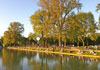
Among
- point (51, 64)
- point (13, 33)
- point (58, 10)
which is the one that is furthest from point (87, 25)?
point (13, 33)

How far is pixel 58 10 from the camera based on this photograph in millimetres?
36000

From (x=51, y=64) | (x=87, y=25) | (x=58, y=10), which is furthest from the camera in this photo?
(x=87, y=25)

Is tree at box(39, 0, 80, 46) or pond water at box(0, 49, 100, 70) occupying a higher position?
tree at box(39, 0, 80, 46)

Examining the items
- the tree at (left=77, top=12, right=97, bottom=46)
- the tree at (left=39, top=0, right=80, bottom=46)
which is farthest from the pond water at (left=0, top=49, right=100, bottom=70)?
the tree at (left=77, top=12, right=97, bottom=46)

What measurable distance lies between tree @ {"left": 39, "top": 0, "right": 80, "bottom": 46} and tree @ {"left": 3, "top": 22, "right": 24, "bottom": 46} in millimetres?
43492

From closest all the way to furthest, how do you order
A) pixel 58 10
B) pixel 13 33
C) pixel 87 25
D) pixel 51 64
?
pixel 51 64 → pixel 58 10 → pixel 87 25 → pixel 13 33

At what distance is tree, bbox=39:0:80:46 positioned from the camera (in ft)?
119

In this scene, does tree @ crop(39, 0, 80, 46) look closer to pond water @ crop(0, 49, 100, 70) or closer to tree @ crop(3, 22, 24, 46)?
pond water @ crop(0, 49, 100, 70)

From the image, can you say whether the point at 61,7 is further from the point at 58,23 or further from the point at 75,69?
the point at 75,69

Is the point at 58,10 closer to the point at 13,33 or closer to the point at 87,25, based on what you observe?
the point at 87,25

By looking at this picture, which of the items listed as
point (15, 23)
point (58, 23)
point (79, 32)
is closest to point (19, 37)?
point (15, 23)

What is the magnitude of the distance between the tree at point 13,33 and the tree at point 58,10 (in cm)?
4349

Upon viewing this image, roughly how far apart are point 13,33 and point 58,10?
158 feet

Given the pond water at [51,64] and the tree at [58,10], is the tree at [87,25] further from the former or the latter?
the pond water at [51,64]
